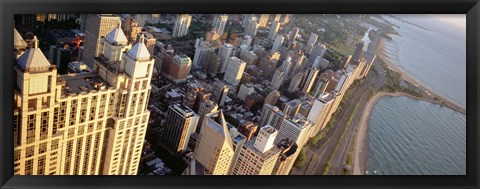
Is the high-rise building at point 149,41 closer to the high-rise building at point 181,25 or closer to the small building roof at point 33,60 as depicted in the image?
the high-rise building at point 181,25

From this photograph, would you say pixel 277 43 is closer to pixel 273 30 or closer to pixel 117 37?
pixel 273 30

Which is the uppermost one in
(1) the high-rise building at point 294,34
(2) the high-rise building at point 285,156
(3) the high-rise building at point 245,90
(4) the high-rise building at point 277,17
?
(4) the high-rise building at point 277,17

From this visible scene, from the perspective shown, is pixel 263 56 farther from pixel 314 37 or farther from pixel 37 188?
pixel 37 188

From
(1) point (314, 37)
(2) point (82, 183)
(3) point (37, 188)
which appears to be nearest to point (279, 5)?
(1) point (314, 37)

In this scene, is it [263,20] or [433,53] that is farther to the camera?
[433,53]

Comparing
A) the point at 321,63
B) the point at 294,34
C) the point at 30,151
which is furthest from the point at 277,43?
the point at 30,151

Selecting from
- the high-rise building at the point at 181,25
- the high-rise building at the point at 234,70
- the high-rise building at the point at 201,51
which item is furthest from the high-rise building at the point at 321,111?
the high-rise building at the point at 181,25

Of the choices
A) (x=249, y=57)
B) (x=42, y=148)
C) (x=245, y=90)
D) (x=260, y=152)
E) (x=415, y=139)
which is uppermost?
(x=249, y=57)
